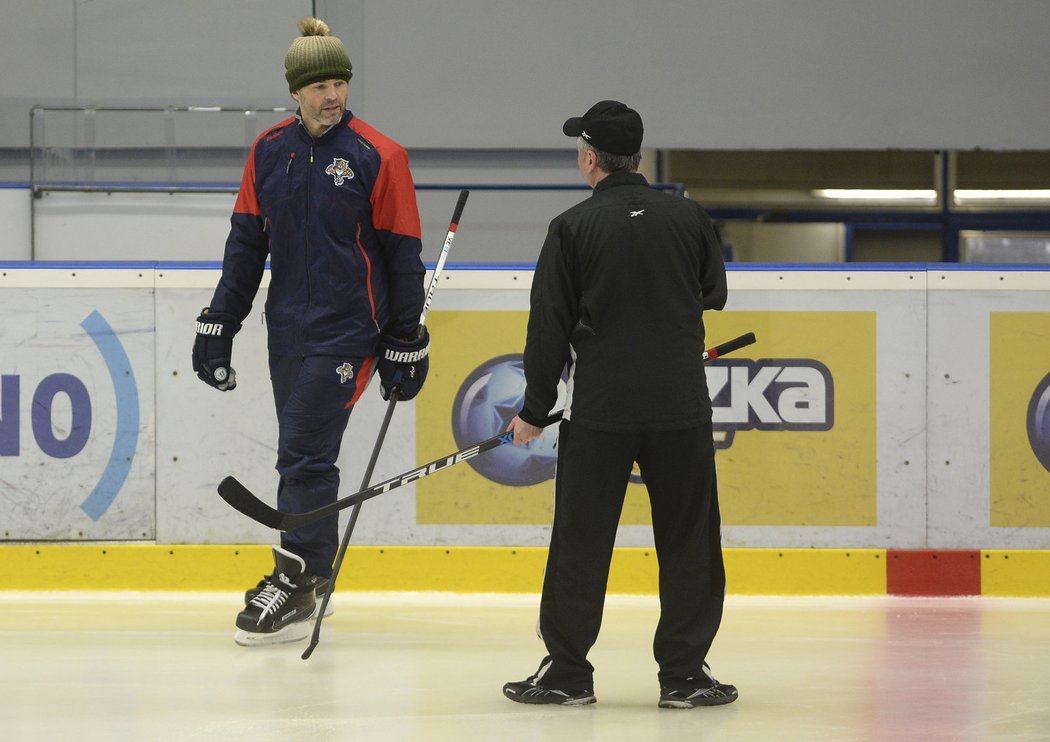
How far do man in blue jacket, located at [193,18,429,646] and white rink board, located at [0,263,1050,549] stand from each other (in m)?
0.75

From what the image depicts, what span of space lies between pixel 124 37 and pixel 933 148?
196 inches

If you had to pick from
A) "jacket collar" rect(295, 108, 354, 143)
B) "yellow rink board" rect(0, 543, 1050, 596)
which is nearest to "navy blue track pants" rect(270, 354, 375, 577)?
"jacket collar" rect(295, 108, 354, 143)

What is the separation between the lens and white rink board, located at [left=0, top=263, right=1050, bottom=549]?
179 inches

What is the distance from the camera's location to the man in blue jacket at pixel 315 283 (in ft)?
12.2

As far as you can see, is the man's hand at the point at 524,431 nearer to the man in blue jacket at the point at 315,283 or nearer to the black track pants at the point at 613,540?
the black track pants at the point at 613,540

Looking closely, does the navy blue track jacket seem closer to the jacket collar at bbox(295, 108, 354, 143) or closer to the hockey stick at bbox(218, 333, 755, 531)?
the jacket collar at bbox(295, 108, 354, 143)

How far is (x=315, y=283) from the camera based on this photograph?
3.73 m

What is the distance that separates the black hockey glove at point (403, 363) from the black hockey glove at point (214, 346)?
42cm

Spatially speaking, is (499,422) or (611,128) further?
(499,422)

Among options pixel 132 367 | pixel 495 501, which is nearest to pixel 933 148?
pixel 495 501

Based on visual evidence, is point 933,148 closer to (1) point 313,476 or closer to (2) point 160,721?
(1) point 313,476

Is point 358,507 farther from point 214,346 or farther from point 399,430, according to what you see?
point 399,430

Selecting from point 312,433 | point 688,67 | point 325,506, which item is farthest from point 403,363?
point 688,67

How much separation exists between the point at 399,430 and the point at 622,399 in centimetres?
173
